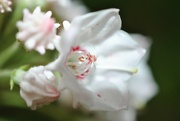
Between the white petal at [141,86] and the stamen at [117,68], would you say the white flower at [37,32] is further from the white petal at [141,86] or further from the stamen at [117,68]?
the white petal at [141,86]

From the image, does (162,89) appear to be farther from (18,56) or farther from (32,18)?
(32,18)

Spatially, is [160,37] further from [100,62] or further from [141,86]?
[100,62]

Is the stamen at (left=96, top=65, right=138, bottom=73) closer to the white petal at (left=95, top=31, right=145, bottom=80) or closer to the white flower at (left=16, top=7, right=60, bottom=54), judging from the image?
the white petal at (left=95, top=31, right=145, bottom=80)

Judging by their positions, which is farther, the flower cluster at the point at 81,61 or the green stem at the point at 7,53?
the green stem at the point at 7,53

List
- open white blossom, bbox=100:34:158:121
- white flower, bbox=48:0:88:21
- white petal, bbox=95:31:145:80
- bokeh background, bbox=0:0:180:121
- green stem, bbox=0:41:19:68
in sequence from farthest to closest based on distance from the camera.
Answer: bokeh background, bbox=0:0:180:121, open white blossom, bbox=100:34:158:121, white flower, bbox=48:0:88:21, green stem, bbox=0:41:19:68, white petal, bbox=95:31:145:80

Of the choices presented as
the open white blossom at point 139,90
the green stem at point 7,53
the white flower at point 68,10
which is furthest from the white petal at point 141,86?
the green stem at point 7,53

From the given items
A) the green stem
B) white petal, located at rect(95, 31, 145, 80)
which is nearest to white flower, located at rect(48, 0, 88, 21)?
the green stem

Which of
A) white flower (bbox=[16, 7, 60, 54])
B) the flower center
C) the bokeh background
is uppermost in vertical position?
white flower (bbox=[16, 7, 60, 54])
